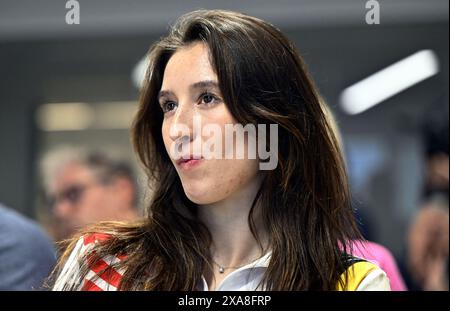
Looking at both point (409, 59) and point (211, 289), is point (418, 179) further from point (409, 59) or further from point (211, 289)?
point (211, 289)

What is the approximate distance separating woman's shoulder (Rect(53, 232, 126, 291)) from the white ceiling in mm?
498

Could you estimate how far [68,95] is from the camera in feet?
8.25

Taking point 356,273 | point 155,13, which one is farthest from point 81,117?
point 356,273

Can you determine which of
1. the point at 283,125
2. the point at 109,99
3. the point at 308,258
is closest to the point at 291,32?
the point at 283,125

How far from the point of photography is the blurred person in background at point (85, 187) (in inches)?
95.7

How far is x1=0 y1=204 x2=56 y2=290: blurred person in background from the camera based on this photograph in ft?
6.10

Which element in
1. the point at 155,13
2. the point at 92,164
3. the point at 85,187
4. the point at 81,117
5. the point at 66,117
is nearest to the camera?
the point at 155,13

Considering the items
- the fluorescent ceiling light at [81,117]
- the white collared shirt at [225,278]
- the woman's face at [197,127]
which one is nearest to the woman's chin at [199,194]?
the woman's face at [197,127]

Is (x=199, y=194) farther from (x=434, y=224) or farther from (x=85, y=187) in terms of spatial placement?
(x=434, y=224)

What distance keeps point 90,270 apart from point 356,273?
Result: 0.45 m

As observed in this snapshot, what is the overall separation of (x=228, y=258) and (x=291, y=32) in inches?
28.3

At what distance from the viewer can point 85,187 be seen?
8.53 ft

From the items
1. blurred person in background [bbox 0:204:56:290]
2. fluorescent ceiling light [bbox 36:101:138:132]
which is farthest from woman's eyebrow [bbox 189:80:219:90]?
fluorescent ceiling light [bbox 36:101:138:132]

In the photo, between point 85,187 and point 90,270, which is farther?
point 85,187
